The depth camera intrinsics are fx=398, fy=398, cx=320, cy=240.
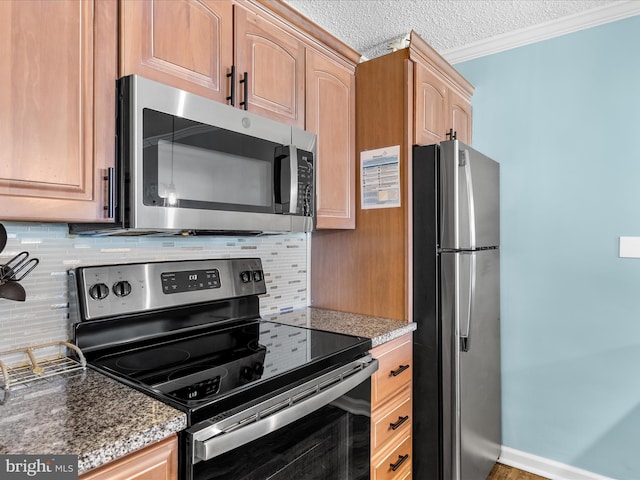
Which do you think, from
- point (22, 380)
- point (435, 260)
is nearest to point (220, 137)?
point (22, 380)

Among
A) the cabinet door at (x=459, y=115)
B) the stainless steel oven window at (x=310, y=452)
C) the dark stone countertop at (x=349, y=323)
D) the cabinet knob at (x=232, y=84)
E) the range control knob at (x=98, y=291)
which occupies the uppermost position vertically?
the cabinet door at (x=459, y=115)

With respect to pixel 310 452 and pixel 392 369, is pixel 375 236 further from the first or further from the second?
pixel 310 452

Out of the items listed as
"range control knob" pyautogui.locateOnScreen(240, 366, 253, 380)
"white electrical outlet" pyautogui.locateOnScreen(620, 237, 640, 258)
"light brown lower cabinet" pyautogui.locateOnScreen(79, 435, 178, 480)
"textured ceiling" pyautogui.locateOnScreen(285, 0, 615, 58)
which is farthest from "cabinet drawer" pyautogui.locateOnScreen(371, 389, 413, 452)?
"textured ceiling" pyautogui.locateOnScreen(285, 0, 615, 58)

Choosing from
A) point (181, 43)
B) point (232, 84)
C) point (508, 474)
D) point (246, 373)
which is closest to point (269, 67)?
point (232, 84)

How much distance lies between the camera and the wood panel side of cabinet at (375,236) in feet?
6.07

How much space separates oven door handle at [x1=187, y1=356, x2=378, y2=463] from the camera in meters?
0.87

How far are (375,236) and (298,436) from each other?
41.2 inches

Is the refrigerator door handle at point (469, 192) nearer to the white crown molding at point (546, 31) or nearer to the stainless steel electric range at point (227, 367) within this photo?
the stainless steel electric range at point (227, 367)

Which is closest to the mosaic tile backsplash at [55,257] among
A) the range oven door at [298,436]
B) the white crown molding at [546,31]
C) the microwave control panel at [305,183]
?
the microwave control panel at [305,183]

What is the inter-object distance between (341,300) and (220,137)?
1.11m

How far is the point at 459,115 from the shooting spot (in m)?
2.31

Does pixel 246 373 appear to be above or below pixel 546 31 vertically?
below

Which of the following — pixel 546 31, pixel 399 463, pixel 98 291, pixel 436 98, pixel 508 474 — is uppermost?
pixel 546 31

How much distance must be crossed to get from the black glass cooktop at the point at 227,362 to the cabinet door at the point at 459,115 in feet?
4.61
